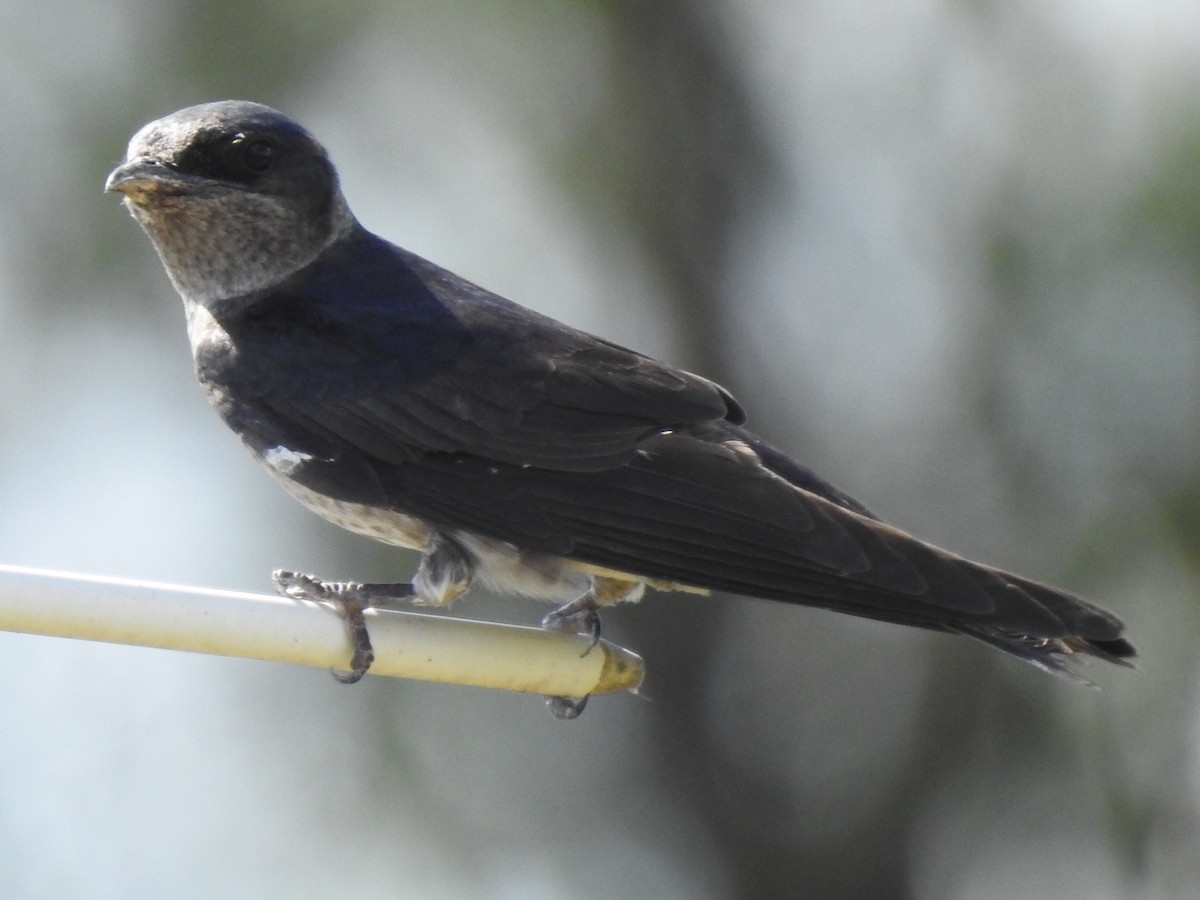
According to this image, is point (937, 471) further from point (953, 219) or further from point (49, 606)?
point (49, 606)

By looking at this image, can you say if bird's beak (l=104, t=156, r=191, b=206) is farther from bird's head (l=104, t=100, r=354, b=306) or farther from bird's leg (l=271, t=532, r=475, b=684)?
bird's leg (l=271, t=532, r=475, b=684)

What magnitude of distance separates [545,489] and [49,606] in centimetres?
145

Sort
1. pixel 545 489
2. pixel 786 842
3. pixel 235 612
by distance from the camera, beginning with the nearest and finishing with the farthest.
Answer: pixel 235 612, pixel 545 489, pixel 786 842

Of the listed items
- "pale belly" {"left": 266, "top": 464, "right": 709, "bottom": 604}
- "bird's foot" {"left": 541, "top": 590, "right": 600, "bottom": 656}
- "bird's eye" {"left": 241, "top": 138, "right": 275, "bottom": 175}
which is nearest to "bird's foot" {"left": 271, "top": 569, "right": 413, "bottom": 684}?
"pale belly" {"left": 266, "top": 464, "right": 709, "bottom": 604}

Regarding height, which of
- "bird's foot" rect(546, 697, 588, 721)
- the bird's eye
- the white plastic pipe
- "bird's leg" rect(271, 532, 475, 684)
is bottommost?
"bird's foot" rect(546, 697, 588, 721)

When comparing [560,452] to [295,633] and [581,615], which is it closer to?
[581,615]

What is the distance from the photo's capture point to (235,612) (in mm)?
2668

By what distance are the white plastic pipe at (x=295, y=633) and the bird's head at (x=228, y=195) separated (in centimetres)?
139

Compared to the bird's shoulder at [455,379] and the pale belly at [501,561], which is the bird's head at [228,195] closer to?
the bird's shoulder at [455,379]

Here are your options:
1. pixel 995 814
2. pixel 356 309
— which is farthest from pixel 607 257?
pixel 356 309

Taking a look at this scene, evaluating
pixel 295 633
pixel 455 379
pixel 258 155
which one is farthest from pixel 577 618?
pixel 258 155

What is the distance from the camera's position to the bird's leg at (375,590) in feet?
9.92

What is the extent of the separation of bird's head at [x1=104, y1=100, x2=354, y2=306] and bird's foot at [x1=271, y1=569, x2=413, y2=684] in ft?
2.89

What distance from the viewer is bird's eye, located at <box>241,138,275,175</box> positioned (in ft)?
13.8
